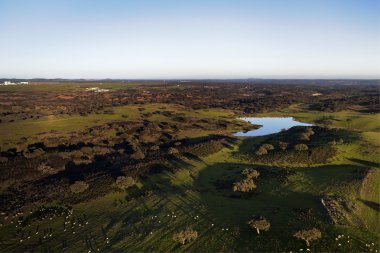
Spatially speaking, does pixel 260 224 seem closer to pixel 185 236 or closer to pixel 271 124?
pixel 185 236

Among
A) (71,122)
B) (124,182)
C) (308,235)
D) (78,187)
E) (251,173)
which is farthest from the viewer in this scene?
(71,122)

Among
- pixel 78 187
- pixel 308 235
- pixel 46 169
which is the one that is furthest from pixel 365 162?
pixel 46 169

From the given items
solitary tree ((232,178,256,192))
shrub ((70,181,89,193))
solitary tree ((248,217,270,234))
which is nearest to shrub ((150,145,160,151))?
shrub ((70,181,89,193))

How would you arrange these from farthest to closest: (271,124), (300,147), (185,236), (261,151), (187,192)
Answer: (271,124) < (261,151) < (300,147) < (187,192) < (185,236)

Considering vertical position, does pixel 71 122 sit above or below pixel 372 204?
above

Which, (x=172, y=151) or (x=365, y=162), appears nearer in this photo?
(x=365, y=162)

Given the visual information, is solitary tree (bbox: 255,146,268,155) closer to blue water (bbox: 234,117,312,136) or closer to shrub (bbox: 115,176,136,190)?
shrub (bbox: 115,176,136,190)
